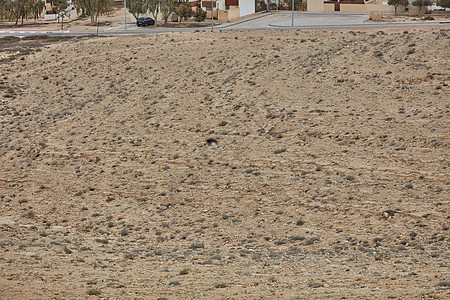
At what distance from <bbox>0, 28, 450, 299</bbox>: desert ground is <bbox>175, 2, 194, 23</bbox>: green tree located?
112ft

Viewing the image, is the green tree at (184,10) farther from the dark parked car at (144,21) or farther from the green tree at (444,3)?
the green tree at (444,3)

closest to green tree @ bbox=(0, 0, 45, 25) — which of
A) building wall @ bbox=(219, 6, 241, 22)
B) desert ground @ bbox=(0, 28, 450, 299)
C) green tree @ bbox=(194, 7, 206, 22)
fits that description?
green tree @ bbox=(194, 7, 206, 22)

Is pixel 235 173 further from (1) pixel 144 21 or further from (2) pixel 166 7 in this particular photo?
(1) pixel 144 21

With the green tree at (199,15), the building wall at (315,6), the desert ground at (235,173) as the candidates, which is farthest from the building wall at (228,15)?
the desert ground at (235,173)

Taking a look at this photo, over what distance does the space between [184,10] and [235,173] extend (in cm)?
5168

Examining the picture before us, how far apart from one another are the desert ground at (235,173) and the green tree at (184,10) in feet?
112

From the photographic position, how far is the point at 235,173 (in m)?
21.4

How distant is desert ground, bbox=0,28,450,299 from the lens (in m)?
13.4

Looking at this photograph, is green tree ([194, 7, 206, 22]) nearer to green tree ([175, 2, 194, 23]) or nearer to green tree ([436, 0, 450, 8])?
green tree ([175, 2, 194, 23])

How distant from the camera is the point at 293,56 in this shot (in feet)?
103

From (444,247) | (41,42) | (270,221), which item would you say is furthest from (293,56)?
(41,42)

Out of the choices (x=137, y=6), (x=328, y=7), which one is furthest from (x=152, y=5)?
(x=328, y=7)

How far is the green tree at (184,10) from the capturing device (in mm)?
69312

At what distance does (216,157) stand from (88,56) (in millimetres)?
19627
